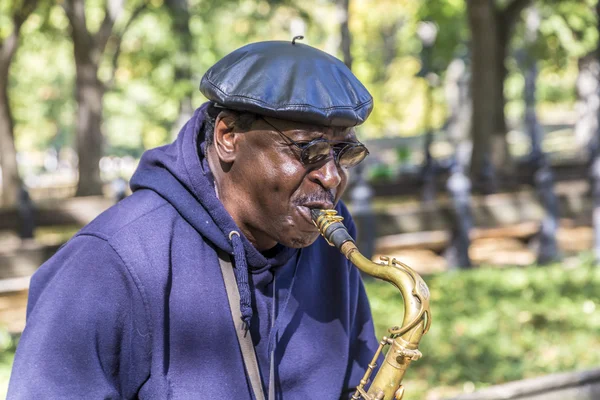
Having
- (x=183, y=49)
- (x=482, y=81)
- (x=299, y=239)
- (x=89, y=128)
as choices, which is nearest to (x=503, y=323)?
(x=299, y=239)

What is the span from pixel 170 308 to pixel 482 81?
43.1ft

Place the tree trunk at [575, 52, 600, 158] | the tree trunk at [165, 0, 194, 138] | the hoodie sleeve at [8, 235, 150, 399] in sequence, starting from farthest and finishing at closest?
1. the tree trunk at [575, 52, 600, 158]
2. the tree trunk at [165, 0, 194, 138]
3. the hoodie sleeve at [8, 235, 150, 399]

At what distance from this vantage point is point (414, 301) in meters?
2.12

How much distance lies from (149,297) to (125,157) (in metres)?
54.4

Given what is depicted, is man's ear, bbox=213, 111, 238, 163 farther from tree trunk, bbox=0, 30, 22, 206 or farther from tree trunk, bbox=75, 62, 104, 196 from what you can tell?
tree trunk, bbox=0, 30, 22, 206

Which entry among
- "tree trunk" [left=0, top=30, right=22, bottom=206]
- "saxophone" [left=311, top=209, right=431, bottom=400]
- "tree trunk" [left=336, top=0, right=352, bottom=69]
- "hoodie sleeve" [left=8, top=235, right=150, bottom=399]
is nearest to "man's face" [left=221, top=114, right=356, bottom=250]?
"saxophone" [left=311, top=209, right=431, bottom=400]

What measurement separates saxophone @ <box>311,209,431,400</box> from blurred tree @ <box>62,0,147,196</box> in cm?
1257

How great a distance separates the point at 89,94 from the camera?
47.8ft

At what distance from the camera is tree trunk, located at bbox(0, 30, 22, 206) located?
14818mm

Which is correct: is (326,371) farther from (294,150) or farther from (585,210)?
(585,210)

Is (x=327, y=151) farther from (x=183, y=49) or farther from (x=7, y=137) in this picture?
(x=7, y=137)

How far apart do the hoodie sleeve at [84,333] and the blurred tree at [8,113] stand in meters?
13.1

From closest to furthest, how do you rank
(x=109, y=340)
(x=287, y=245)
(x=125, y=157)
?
1. (x=109, y=340)
2. (x=287, y=245)
3. (x=125, y=157)

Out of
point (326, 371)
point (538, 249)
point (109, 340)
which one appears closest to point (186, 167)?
point (109, 340)
